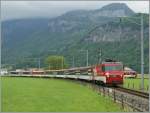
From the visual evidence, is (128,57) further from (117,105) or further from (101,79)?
(117,105)

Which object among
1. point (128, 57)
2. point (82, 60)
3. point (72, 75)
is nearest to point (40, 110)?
point (72, 75)

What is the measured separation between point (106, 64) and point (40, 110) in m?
31.1

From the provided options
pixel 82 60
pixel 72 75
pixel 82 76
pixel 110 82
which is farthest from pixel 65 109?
pixel 82 60

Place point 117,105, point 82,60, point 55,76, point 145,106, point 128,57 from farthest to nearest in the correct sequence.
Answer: point 82,60, point 128,57, point 55,76, point 117,105, point 145,106

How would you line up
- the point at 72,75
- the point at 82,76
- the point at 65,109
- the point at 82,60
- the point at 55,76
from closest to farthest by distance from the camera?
the point at 65,109, the point at 82,76, the point at 72,75, the point at 55,76, the point at 82,60

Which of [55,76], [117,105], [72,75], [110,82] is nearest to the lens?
[117,105]

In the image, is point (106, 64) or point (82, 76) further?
point (82, 76)

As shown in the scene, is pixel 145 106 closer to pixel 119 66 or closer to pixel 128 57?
pixel 119 66

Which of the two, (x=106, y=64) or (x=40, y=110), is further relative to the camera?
(x=106, y=64)

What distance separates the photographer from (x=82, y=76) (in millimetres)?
78875

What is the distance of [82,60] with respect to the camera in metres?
174

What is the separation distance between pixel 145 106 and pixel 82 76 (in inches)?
2093

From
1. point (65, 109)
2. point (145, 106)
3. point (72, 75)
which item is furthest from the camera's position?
point (72, 75)

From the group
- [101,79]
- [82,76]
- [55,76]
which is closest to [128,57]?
[55,76]
